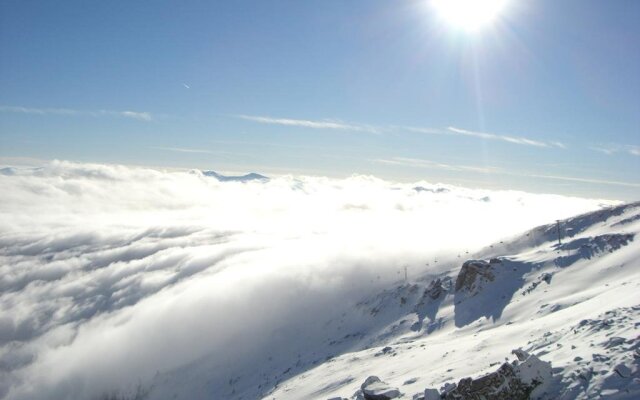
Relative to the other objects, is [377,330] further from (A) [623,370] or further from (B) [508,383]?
(A) [623,370]

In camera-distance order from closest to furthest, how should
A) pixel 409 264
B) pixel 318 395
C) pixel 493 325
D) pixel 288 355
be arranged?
pixel 318 395
pixel 493 325
pixel 288 355
pixel 409 264

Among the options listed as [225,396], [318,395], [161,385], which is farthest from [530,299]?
[161,385]

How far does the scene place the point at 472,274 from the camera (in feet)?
188

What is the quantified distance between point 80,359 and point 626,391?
150 m

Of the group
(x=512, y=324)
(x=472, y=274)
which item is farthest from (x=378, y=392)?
(x=472, y=274)

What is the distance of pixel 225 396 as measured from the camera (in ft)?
203

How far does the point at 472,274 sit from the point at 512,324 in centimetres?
1897

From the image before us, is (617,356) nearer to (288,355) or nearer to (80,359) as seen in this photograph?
(288,355)

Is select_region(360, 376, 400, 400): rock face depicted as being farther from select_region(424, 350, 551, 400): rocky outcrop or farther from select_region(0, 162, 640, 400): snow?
select_region(424, 350, 551, 400): rocky outcrop

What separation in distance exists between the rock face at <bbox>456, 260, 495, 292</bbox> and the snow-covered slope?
6.1 inches

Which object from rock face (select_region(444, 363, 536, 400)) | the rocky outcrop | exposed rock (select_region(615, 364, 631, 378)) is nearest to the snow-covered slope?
exposed rock (select_region(615, 364, 631, 378))

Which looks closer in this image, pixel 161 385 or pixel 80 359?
pixel 161 385

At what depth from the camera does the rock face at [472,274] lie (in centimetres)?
5544

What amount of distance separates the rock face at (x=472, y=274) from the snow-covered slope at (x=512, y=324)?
0.16 metres
